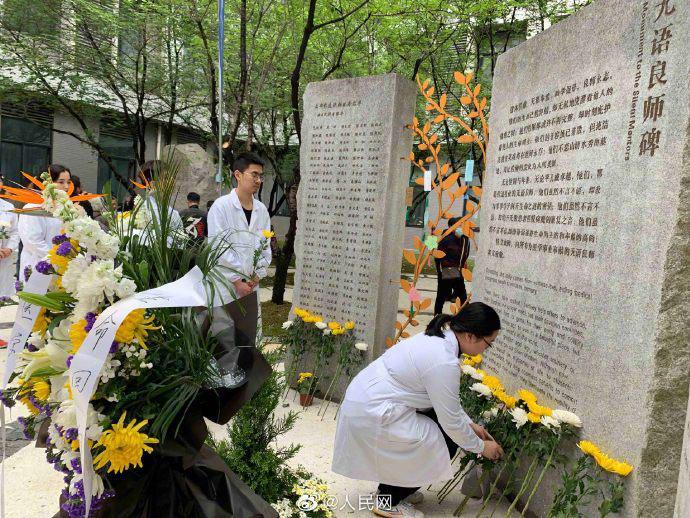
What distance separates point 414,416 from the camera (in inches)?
104

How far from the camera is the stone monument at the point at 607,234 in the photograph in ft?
6.44

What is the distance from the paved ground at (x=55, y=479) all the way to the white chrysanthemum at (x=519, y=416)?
0.69 metres

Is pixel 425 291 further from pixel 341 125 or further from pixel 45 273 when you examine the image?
pixel 45 273

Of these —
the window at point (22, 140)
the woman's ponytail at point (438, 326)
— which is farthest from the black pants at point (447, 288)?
the window at point (22, 140)

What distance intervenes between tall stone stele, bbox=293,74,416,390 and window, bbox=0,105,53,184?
1105 cm

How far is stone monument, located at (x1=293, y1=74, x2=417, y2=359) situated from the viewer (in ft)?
13.6

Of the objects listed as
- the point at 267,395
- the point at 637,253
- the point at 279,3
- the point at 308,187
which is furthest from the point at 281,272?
the point at 637,253

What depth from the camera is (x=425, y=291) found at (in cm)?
1136

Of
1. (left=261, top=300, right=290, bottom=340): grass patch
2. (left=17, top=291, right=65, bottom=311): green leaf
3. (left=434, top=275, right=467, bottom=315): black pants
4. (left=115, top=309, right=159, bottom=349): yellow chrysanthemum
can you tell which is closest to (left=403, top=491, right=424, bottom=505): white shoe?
(left=115, top=309, right=159, bottom=349): yellow chrysanthemum

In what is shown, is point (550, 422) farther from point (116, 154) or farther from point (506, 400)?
point (116, 154)

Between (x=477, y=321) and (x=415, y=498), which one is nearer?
(x=477, y=321)

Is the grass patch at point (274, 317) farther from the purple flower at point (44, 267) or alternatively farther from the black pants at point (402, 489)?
the purple flower at point (44, 267)

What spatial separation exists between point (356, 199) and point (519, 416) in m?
2.27

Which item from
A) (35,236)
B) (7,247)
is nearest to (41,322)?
(35,236)
